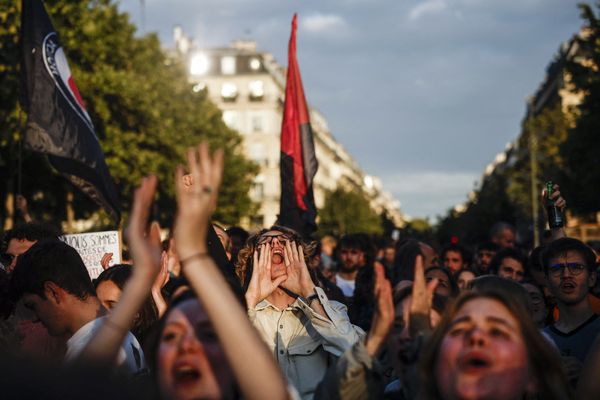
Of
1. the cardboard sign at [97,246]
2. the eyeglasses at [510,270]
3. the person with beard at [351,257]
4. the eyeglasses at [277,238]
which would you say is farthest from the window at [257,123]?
the eyeglasses at [277,238]

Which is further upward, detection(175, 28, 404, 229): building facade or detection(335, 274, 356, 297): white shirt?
detection(175, 28, 404, 229): building facade

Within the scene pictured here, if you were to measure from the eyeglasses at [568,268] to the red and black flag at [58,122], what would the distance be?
4451mm

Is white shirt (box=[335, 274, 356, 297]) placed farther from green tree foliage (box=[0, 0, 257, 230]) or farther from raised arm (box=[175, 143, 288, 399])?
green tree foliage (box=[0, 0, 257, 230])

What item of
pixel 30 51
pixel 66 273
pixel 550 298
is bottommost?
pixel 550 298

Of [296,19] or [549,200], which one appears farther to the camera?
[296,19]

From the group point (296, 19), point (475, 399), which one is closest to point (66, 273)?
point (475, 399)

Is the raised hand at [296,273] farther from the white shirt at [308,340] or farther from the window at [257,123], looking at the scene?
the window at [257,123]

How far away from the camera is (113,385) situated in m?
1.72

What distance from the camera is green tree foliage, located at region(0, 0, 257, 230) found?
25812 millimetres

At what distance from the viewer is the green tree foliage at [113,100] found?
25.8 metres

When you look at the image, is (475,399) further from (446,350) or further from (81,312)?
(81,312)

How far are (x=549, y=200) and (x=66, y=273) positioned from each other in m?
4.72

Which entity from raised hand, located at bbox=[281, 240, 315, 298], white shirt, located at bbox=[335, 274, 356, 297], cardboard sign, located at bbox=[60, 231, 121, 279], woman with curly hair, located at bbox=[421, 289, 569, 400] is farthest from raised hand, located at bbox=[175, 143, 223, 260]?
white shirt, located at bbox=[335, 274, 356, 297]

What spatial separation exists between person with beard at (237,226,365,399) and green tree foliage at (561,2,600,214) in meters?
25.7
